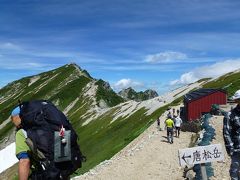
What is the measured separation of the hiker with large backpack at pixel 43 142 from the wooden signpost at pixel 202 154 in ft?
18.4

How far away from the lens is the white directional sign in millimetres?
13008

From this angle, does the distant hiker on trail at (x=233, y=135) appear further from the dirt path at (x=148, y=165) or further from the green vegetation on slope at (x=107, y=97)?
the green vegetation on slope at (x=107, y=97)

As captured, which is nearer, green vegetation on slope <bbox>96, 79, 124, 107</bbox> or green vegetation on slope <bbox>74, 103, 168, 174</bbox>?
green vegetation on slope <bbox>74, 103, 168, 174</bbox>

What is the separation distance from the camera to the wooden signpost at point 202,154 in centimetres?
1301

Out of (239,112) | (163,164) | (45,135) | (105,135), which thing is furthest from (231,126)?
(105,135)

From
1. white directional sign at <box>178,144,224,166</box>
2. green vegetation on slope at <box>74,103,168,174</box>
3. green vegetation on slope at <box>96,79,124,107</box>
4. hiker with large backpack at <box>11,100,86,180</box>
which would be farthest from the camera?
green vegetation on slope at <box>96,79,124,107</box>

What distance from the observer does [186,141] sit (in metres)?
43.2

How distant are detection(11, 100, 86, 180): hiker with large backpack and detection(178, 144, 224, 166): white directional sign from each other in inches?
221

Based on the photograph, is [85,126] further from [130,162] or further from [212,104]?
[130,162]

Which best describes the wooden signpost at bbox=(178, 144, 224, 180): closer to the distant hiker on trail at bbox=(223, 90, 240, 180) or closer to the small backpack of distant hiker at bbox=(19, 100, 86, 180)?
the distant hiker on trail at bbox=(223, 90, 240, 180)

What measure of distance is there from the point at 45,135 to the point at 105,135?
278 ft

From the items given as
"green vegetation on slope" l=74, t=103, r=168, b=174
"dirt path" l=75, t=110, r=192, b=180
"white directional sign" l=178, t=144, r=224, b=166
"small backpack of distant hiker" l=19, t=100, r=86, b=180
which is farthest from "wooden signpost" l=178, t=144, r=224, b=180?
"green vegetation on slope" l=74, t=103, r=168, b=174

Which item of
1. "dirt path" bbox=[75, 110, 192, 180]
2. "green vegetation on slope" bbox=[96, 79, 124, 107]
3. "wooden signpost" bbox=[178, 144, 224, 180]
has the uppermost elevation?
"green vegetation on slope" bbox=[96, 79, 124, 107]

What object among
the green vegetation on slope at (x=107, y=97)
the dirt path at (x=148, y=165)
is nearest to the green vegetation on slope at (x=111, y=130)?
the dirt path at (x=148, y=165)
